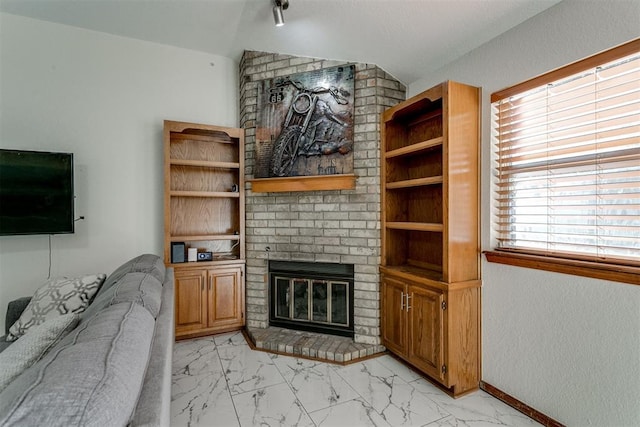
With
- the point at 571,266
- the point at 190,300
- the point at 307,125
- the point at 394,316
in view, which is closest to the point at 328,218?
the point at 307,125

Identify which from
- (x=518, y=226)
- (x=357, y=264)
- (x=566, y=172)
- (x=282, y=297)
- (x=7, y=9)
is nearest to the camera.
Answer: (x=566, y=172)

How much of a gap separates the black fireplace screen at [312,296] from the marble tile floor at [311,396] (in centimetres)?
48

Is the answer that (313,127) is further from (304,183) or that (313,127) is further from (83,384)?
(83,384)

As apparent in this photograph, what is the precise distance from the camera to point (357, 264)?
2.94m

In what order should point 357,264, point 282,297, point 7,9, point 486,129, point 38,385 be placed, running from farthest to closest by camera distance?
point 282,297 → point 357,264 → point 7,9 → point 486,129 → point 38,385

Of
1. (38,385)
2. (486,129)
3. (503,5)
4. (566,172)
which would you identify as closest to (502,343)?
(566,172)

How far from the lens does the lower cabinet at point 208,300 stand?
303 centimetres

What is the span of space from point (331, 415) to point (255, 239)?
1.85m

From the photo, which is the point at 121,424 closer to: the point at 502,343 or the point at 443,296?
the point at 443,296

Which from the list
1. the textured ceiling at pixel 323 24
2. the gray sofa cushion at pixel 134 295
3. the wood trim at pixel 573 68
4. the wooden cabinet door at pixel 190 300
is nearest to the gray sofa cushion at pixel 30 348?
the gray sofa cushion at pixel 134 295

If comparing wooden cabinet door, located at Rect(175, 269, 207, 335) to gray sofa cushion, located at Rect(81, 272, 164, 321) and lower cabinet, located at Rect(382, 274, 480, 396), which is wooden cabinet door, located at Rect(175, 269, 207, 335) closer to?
gray sofa cushion, located at Rect(81, 272, 164, 321)

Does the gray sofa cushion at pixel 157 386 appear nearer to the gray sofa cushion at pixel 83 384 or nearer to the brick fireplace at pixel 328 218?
the gray sofa cushion at pixel 83 384

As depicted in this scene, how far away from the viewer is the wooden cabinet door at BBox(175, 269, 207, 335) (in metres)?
3.02

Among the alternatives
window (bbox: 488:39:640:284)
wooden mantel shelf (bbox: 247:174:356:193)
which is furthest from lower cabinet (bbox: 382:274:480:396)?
wooden mantel shelf (bbox: 247:174:356:193)
